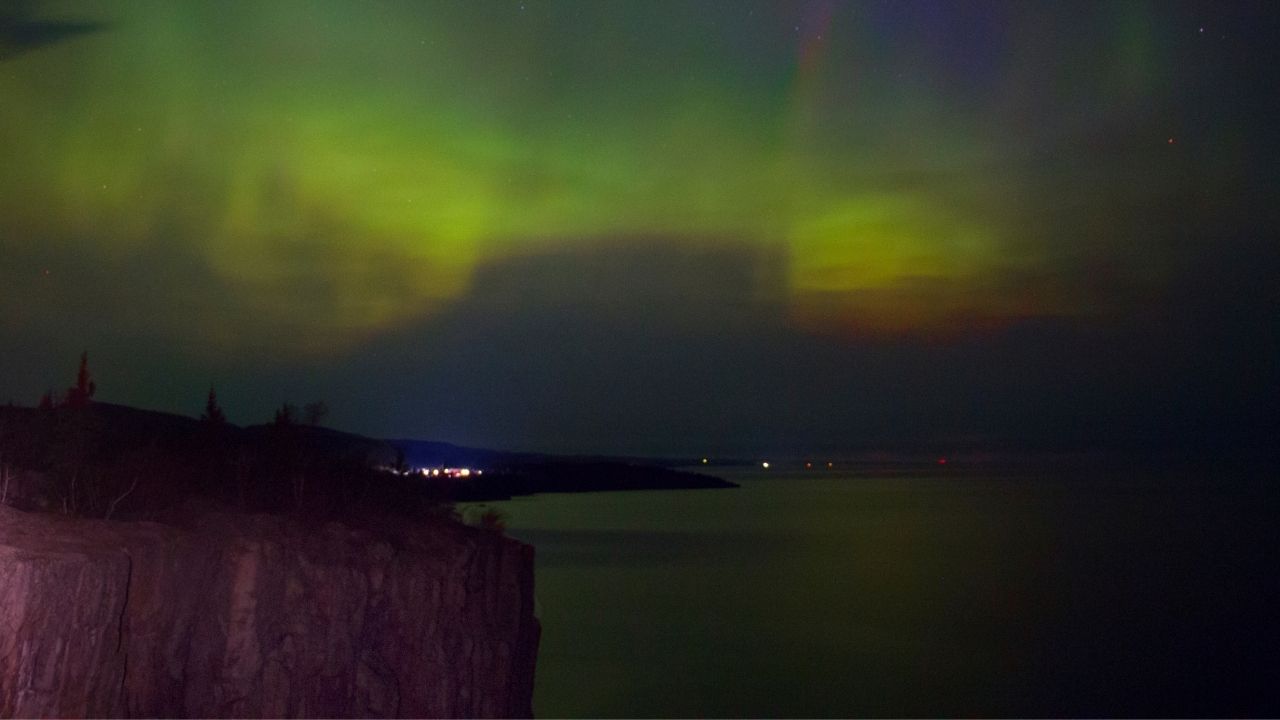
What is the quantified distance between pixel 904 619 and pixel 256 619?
157 feet

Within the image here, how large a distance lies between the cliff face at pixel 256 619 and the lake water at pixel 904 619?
21.5 metres

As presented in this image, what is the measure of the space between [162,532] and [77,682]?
2.65 m

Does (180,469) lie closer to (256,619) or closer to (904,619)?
(256,619)

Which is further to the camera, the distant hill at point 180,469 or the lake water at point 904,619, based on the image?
the lake water at point 904,619

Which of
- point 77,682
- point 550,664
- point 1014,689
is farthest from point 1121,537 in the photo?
point 77,682

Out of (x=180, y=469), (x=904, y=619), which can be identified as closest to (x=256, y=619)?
(x=180, y=469)

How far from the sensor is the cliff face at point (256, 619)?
37.3 feet

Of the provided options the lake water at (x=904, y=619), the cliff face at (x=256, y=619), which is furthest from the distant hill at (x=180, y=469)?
the lake water at (x=904, y=619)

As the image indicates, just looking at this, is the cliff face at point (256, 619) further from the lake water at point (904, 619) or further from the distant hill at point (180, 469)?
the lake water at point (904, 619)

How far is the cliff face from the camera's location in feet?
37.3

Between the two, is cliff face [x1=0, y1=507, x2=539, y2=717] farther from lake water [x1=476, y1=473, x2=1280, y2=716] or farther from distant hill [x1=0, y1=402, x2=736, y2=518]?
lake water [x1=476, y1=473, x2=1280, y2=716]

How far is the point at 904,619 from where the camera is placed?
56.9 meters

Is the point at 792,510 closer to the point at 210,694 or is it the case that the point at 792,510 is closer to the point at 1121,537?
the point at 1121,537

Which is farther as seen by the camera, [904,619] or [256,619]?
[904,619]
